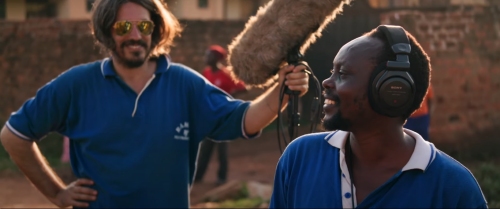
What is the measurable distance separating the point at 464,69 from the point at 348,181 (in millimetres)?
9029

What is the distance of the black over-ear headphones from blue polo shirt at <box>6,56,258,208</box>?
6.19ft

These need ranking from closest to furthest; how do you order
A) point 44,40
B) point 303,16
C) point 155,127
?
point 303,16, point 155,127, point 44,40

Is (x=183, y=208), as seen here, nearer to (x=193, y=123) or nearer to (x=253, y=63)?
(x=193, y=123)

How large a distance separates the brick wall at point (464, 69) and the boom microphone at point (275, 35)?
24.1ft

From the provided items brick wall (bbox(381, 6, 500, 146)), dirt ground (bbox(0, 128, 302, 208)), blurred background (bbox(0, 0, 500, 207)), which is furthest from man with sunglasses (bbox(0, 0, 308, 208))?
brick wall (bbox(381, 6, 500, 146))

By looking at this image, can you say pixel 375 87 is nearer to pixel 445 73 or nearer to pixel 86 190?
pixel 86 190

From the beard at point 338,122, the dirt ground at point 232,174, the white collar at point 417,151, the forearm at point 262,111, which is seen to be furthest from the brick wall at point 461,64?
the beard at point 338,122

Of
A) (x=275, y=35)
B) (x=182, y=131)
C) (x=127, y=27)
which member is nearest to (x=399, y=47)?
(x=275, y=35)

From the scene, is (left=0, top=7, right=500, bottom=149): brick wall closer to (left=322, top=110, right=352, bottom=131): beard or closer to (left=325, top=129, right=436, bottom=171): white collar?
(left=325, top=129, right=436, bottom=171): white collar

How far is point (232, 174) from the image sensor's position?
39.1ft

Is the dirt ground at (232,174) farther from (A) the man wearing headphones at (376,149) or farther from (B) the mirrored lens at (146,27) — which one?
(A) the man wearing headphones at (376,149)

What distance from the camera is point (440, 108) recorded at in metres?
11.1

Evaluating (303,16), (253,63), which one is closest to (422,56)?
(303,16)

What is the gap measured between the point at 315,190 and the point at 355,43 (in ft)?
1.47
